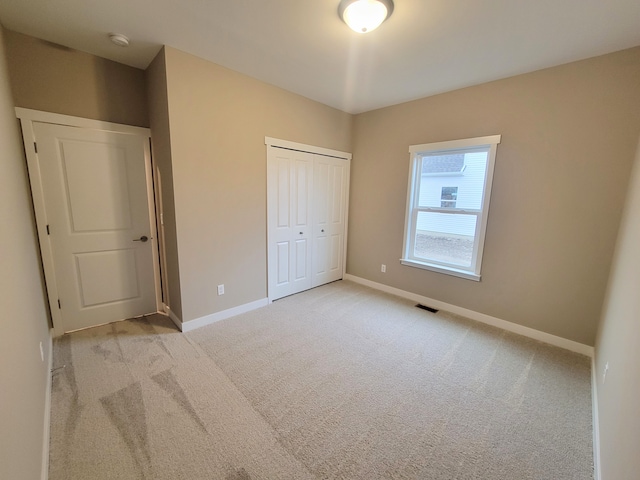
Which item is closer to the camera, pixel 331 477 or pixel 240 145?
pixel 331 477

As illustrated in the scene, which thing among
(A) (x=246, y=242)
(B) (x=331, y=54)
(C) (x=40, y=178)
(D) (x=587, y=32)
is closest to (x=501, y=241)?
(D) (x=587, y=32)

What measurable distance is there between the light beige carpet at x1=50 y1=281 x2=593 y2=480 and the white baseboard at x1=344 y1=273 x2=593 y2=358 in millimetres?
129

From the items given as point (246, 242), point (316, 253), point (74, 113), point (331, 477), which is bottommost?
point (331, 477)

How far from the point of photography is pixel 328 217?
3949 millimetres

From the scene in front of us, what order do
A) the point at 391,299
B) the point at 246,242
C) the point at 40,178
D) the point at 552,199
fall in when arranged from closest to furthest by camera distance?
the point at 40,178
the point at 552,199
the point at 246,242
the point at 391,299

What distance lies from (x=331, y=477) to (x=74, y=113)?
3449 millimetres

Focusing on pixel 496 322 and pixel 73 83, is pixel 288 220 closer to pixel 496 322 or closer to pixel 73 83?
pixel 73 83

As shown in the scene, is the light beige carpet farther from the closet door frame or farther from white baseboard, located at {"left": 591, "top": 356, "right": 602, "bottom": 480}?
the closet door frame

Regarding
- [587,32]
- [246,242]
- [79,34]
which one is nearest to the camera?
[587,32]

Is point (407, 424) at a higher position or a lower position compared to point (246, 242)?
lower

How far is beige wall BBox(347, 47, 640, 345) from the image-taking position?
7.12 feet

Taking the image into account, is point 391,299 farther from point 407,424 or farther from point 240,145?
point 240,145

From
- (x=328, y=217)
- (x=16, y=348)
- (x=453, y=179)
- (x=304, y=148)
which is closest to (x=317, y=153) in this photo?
(x=304, y=148)

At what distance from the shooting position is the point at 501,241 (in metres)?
2.79
